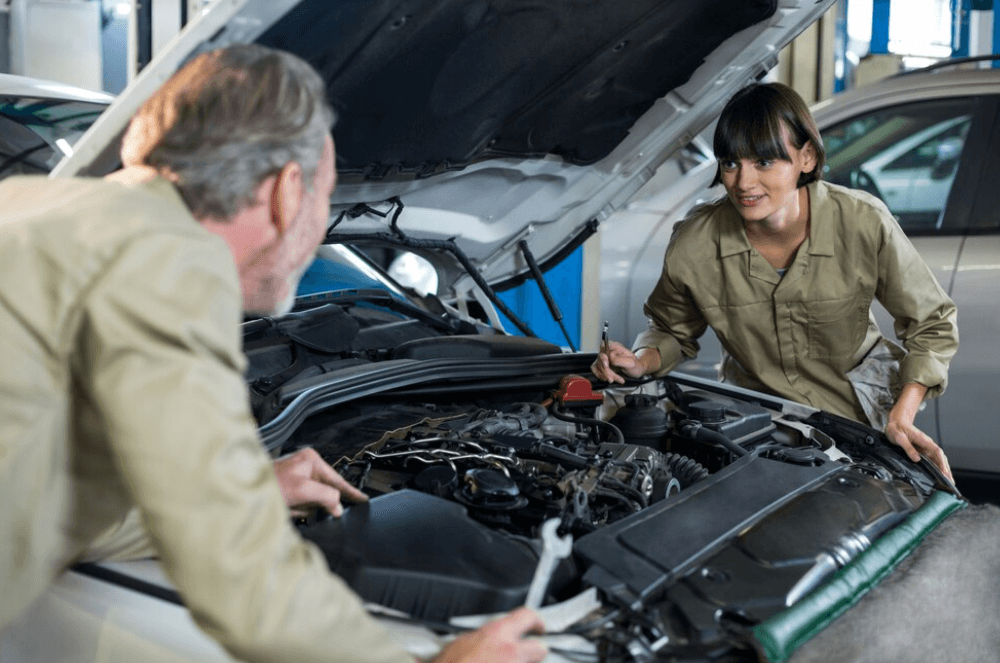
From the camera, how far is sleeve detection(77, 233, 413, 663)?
0.90 m

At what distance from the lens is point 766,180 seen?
2.31 metres

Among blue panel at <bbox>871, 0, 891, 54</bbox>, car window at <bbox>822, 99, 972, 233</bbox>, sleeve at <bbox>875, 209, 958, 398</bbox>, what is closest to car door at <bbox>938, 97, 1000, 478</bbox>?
car window at <bbox>822, 99, 972, 233</bbox>

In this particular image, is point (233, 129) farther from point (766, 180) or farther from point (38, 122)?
point (38, 122)

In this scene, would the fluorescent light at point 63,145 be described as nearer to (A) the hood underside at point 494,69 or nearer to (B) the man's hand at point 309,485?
(A) the hood underside at point 494,69

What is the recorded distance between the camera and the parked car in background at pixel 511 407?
4.14 feet

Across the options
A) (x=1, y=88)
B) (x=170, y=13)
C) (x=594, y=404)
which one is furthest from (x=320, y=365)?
(x=170, y=13)

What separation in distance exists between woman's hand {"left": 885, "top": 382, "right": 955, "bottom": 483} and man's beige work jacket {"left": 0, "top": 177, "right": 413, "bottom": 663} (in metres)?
1.36

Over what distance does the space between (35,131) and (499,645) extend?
2.25m

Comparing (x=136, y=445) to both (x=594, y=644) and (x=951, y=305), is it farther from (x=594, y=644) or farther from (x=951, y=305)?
(x=951, y=305)

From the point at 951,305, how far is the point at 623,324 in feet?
7.45

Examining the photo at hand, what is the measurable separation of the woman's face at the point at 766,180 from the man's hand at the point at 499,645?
148 cm

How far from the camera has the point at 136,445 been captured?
0.90 meters

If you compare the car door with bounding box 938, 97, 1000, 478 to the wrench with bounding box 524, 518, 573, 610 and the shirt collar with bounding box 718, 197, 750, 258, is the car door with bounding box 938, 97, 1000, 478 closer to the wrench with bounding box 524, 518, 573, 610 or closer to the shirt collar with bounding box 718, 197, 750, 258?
the shirt collar with bounding box 718, 197, 750, 258

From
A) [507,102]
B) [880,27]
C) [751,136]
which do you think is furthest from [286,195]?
[880,27]
